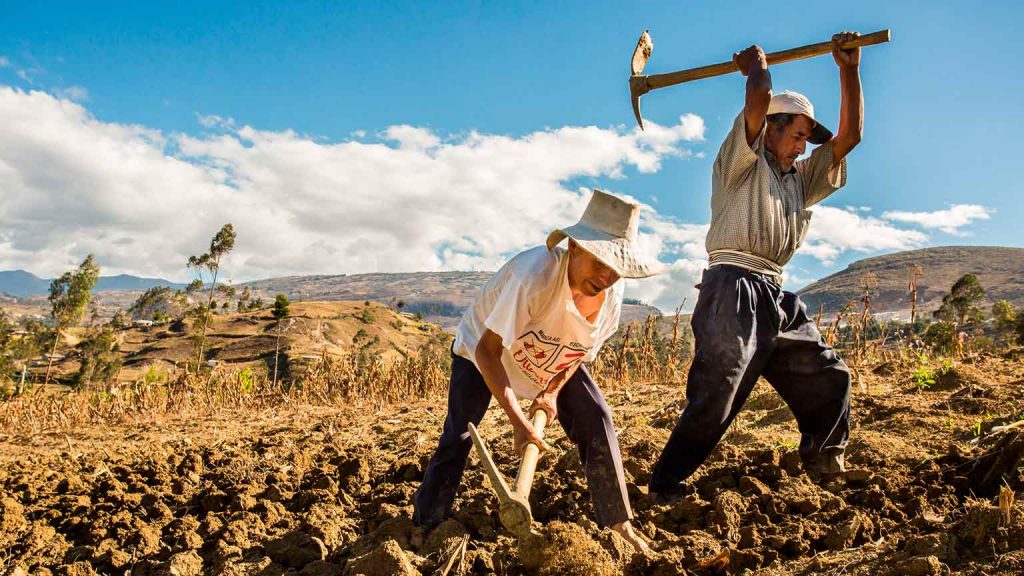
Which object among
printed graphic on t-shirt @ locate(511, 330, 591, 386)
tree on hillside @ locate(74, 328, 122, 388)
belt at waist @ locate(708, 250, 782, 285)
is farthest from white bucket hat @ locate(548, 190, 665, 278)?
tree on hillside @ locate(74, 328, 122, 388)

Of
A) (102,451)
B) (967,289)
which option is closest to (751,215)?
(102,451)

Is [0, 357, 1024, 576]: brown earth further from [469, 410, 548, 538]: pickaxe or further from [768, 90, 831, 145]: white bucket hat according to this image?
[768, 90, 831, 145]: white bucket hat

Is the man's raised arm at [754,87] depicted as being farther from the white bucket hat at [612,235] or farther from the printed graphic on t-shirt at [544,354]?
the printed graphic on t-shirt at [544,354]

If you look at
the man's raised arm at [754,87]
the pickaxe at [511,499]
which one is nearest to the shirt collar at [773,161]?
the man's raised arm at [754,87]

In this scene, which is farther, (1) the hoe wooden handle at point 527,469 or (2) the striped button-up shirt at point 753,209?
(2) the striped button-up shirt at point 753,209

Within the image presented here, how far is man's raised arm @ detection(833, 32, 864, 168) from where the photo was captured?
3334 millimetres

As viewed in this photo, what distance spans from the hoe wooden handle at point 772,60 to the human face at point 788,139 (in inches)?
12.6

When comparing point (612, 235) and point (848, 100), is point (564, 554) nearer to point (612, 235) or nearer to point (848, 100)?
point (612, 235)

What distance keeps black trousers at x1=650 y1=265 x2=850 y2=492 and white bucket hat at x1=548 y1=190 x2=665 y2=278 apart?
55 centimetres

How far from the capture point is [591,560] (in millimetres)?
2297

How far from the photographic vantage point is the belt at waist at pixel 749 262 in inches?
125

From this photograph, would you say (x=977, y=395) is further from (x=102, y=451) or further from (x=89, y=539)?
(x=102, y=451)

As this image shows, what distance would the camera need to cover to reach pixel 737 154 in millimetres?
3221

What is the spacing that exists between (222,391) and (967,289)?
3530cm
